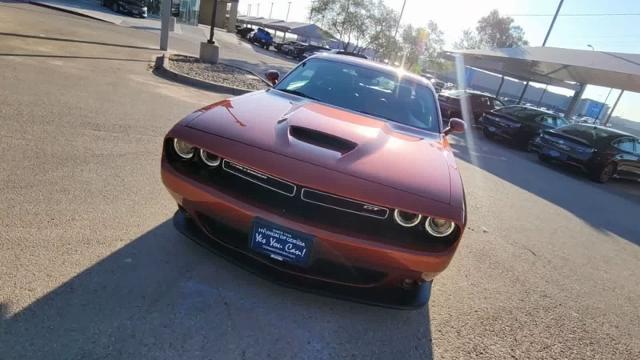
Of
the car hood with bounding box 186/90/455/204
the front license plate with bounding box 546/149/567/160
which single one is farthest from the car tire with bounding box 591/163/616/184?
the car hood with bounding box 186/90/455/204

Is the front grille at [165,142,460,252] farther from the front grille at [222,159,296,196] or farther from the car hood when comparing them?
the car hood

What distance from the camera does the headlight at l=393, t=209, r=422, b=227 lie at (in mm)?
2297

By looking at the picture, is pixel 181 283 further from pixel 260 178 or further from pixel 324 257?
pixel 324 257

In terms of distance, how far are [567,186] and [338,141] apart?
8916 mm

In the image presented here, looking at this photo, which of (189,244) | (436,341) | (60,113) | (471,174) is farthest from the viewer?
(471,174)

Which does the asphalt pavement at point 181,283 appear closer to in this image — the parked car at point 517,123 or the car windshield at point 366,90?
the car windshield at point 366,90

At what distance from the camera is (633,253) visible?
18.2 feet

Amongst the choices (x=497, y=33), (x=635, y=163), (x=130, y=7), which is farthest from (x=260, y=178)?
(x=497, y=33)

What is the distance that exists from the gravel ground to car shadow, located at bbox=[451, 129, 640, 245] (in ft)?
19.2

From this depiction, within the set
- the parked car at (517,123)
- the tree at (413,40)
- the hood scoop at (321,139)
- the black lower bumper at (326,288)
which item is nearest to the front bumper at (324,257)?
the black lower bumper at (326,288)

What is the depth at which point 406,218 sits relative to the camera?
2.30 m

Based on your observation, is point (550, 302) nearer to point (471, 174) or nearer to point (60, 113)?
point (471, 174)

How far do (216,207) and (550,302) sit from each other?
2.99 m

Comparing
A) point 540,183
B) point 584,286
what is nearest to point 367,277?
point 584,286
